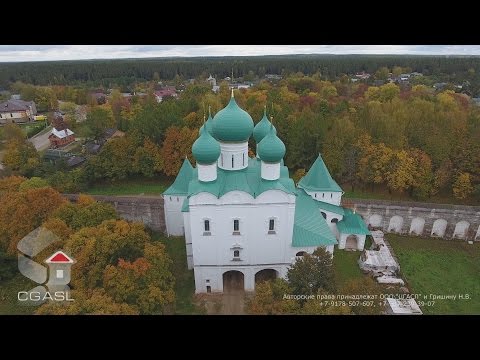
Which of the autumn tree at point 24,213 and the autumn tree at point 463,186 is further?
the autumn tree at point 463,186

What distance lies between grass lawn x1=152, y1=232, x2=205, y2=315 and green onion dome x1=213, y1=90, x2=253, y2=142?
9989 millimetres

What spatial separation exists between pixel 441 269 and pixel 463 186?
10.3 metres

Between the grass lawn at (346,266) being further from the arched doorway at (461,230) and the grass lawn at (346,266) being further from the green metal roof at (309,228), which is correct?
the arched doorway at (461,230)

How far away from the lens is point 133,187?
37125 millimetres

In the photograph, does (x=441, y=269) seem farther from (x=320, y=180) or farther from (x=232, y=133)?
(x=232, y=133)

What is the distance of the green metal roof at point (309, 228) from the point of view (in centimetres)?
2200

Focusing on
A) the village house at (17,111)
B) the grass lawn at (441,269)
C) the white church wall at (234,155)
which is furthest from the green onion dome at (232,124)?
the village house at (17,111)

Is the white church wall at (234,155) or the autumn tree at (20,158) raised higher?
the white church wall at (234,155)

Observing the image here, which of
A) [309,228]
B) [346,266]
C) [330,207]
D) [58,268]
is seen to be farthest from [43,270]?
[330,207]

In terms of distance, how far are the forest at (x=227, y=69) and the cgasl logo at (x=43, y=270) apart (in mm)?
20276

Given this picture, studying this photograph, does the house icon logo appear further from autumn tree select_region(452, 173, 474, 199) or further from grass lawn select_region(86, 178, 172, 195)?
autumn tree select_region(452, 173, 474, 199)

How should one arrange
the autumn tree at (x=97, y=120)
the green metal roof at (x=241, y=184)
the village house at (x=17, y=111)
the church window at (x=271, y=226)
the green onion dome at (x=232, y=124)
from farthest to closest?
the autumn tree at (x=97, y=120) → the village house at (x=17, y=111) → the church window at (x=271, y=226) → the green onion dome at (x=232, y=124) → the green metal roof at (x=241, y=184)

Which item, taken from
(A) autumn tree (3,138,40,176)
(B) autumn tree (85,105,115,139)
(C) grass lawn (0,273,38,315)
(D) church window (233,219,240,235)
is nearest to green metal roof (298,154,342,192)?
(D) church window (233,219,240,235)

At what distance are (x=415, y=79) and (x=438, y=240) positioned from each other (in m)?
36.7
